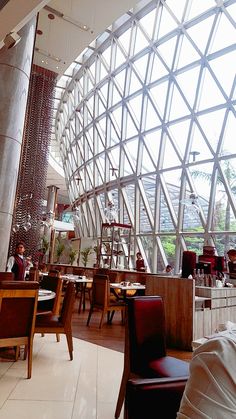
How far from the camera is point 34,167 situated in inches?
402

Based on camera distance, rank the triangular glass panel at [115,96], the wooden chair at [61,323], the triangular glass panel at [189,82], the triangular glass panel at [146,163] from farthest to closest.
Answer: the triangular glass panel at [115,96] → the triangular glass panel at [146,163] → the triangular glass panel at [189,82] → the wooden chair at [61,323]

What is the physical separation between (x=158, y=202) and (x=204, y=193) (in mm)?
2067

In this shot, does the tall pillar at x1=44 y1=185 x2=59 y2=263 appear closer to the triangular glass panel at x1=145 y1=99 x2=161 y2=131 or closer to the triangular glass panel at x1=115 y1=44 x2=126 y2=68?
the triangular glass panel at x1=145 y1=99 x2=161 y2=131

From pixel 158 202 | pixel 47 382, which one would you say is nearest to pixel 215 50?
pixel 158 202

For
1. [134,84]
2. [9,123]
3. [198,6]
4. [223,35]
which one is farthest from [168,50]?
[9,123]

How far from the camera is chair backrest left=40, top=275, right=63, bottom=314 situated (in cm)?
444

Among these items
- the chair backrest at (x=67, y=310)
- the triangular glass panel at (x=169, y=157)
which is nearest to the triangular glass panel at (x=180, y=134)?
the triangular glass panel at (x=169, y=157)

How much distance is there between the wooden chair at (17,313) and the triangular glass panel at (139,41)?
443 inches

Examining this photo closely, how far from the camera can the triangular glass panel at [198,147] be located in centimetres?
918

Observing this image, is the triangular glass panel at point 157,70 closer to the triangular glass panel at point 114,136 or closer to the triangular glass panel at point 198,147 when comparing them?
the triangular glass panel at point 198,147

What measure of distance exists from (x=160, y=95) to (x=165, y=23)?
2411 millimetres

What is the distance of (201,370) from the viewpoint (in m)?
0.94

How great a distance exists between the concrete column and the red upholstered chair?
10.8 feet

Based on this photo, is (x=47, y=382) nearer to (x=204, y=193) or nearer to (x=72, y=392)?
(x=72, y=392)
